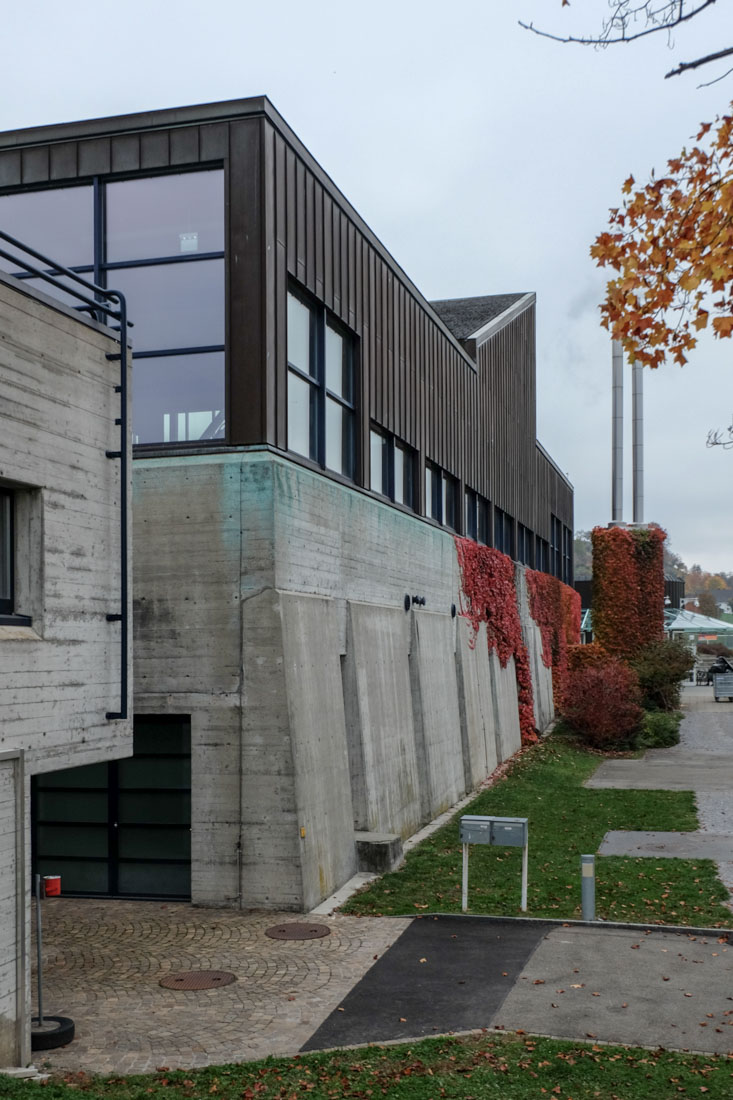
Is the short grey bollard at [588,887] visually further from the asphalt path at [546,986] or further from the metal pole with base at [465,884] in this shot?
the metal pole with base at [465,884]

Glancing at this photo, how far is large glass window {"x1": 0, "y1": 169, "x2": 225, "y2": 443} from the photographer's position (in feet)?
44.8

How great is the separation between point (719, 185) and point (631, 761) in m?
23.2

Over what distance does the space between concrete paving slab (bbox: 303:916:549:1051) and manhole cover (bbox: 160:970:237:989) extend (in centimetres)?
121

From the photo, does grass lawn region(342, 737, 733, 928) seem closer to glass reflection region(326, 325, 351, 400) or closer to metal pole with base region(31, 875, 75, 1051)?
metal pole with base region(31, 875, 75, 1051)

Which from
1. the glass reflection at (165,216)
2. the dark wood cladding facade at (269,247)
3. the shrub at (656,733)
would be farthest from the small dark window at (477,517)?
the glass reflection at (165,216)

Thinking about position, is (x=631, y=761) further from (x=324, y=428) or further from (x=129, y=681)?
(x=129, y=681)

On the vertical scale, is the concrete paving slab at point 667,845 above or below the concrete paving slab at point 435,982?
below

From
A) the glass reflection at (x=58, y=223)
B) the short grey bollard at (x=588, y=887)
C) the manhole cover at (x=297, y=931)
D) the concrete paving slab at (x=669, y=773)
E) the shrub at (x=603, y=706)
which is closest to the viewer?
the manhole cover at (x=297, y=931)

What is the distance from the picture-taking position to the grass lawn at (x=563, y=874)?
12.5 metres

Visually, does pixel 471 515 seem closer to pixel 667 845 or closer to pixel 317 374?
pixel 317 374

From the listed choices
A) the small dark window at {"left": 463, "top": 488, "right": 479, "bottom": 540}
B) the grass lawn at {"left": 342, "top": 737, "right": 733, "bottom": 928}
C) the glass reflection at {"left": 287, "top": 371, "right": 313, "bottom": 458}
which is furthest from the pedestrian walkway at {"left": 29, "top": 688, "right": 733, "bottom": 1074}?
the small dark window at {"left": 463, "top": 488, "right": 479, "bottom": 540}

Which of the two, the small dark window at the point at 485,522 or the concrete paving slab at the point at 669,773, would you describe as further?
the small dark window at the point at 485,522

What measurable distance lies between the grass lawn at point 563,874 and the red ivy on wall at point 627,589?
705 inches

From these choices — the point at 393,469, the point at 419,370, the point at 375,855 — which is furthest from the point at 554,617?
the point at 375,855
